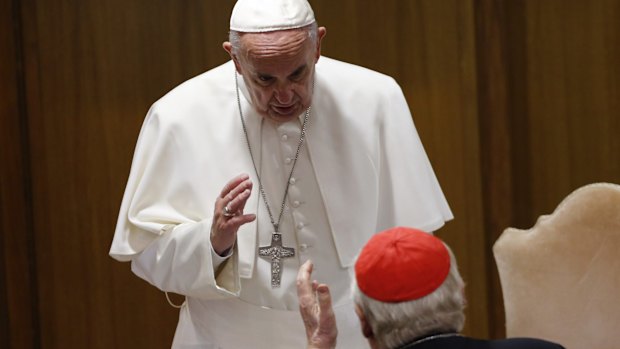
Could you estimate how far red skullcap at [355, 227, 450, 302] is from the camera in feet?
9.40

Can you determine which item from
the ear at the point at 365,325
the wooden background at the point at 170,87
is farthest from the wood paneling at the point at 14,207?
the ear at the point at 365,325

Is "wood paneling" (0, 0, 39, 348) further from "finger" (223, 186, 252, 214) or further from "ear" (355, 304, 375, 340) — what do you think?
"ear" (355, 304, 375, 340)

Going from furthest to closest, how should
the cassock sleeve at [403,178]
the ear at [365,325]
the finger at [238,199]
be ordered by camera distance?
the cassock sleeve at [403,178]
the finger at [238,199]
the ear at [365,325]

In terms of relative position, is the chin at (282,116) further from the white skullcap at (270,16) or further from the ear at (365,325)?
the ear at (365,325)

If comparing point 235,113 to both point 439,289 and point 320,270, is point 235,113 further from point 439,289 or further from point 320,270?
point 439,289

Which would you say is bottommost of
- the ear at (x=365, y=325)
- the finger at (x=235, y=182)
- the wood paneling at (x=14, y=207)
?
the wood paneling at (x=14, y=207)

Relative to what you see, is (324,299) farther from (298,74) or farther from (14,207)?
(14,207)

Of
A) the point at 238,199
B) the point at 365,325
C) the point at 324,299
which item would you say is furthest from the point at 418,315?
the point at 238,199

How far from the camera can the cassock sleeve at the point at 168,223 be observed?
408 cm

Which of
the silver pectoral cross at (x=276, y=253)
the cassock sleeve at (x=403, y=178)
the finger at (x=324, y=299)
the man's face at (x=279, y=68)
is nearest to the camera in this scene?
the finger at (x=324, y=299)

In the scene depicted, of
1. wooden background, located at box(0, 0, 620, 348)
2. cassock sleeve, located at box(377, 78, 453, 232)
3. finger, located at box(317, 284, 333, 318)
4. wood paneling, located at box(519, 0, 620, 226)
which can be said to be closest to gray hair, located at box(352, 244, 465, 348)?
finger, located at box(317, 284, 333, 318)

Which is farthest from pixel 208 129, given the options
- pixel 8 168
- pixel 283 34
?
pixel 8 168

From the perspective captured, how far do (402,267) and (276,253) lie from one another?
1373mm

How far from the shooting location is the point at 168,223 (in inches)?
168
